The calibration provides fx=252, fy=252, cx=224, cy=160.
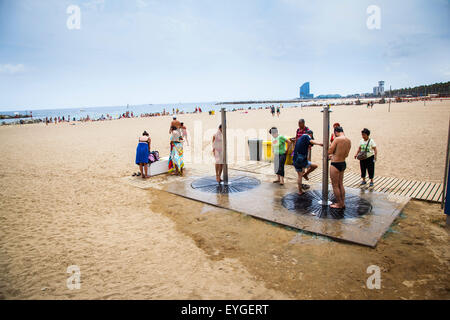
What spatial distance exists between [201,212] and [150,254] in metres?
1.79

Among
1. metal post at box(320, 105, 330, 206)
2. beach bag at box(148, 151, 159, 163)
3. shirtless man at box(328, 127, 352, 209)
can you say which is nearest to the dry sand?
shirtless man at box(328, 127, 352, 209)

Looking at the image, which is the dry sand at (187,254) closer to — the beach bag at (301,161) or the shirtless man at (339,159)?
the shirtless man at (339,159)

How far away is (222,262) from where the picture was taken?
386cm

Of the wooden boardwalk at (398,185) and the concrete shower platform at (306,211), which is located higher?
the wooden boardwalk at (398,185)

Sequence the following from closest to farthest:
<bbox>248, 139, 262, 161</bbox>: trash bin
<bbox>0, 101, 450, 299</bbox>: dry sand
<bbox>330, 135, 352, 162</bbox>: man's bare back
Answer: <bbox>0, 101, 450, 299</bbox>: dry sand < <bbox>330, 135, 352, 162</bbox>: man's bare back < <bbox>248, 139, 262, 161</bbox>: trash bin

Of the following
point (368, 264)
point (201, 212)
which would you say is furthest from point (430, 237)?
point (201, 212)

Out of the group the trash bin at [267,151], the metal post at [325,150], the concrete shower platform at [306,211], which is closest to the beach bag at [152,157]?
the concrete shower platform at [306,211]

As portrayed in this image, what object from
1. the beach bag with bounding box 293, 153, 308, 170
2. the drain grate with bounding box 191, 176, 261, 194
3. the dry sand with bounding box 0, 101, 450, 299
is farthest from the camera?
the drain grate with bounding box 191, 176, 261, 194

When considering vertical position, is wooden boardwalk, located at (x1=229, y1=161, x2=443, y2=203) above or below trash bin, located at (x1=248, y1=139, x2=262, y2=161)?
below

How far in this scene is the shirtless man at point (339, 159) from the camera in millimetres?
5094

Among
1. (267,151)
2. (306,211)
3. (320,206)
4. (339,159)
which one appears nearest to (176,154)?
(267,151)

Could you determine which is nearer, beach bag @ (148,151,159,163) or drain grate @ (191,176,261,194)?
drain grate @ (191,176,261,194)

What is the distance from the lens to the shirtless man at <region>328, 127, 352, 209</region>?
5.09 meters

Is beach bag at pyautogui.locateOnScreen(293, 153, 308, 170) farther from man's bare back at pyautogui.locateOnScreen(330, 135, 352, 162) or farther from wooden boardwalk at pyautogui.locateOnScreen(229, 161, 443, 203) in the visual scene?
wooden boardwalk at pyautogui.locateOnScreen(229, 161, 443, 203)
